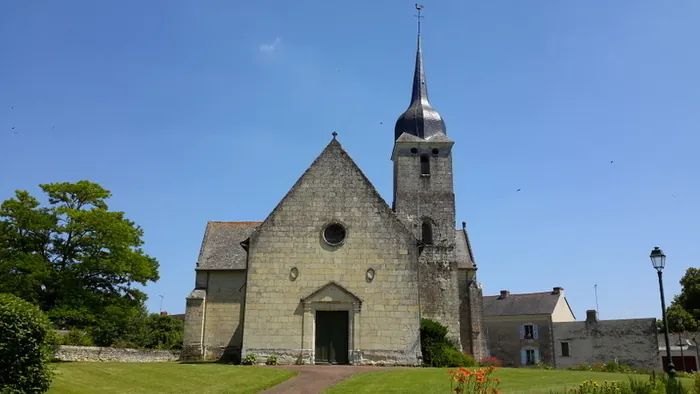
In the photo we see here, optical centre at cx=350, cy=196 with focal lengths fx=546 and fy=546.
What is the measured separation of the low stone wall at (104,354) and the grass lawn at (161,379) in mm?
3578

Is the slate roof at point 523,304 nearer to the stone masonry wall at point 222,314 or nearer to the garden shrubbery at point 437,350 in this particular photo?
the garden shrubbery at point 437,350

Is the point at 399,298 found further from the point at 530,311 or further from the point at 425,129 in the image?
the point at 530,311

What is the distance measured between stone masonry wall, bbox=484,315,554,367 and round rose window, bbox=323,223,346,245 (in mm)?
28207

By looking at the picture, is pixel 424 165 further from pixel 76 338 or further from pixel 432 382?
pixel 76 338

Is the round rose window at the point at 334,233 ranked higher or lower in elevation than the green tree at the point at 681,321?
higher

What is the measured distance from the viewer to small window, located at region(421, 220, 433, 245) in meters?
30.7

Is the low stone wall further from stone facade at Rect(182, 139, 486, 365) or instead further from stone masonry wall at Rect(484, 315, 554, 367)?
stone masonry wall at Rect(484, 315, 554, 367)

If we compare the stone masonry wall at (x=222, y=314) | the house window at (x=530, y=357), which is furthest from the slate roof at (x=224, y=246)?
the house window at (x=530, y=357)

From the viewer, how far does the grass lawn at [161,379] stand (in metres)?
13.9

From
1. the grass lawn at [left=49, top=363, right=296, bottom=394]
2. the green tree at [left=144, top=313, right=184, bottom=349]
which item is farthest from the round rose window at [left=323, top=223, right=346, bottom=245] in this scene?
the green tree at [left=144, top=313, right=184, bottom=349]

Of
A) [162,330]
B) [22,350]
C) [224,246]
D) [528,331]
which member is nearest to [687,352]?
[528,331]

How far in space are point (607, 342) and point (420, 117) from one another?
74.2 feet

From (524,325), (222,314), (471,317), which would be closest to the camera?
(222,314)

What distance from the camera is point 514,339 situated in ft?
151
